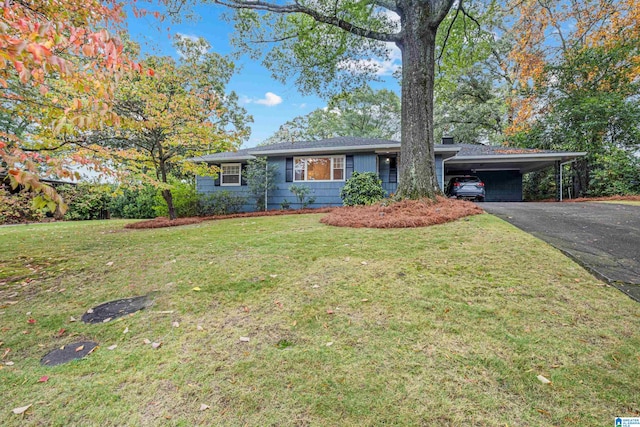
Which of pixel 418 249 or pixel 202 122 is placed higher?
pixel 202 122

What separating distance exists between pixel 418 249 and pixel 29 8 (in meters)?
6.21

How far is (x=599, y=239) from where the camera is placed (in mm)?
4590

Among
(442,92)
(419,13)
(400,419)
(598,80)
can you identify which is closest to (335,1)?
(419,13)

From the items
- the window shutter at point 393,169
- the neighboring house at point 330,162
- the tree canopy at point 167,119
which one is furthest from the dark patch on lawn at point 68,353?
the window shutter at point 393,169

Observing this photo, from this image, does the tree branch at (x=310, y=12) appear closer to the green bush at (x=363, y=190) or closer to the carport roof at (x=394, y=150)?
the carport roof at (x=394, y=150)

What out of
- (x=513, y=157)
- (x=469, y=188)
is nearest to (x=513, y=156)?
(x=513, y=157)

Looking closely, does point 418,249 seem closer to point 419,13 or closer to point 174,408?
point 174,408

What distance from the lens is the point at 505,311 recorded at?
8.94 feet

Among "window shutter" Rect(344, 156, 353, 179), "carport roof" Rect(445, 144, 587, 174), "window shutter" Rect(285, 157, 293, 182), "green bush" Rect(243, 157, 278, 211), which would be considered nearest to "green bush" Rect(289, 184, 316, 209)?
"window shutter" Rect(285, 157, 293, 182)

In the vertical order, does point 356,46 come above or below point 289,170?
above

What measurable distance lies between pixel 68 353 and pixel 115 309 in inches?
31.1

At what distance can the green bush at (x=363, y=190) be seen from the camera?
10895mm

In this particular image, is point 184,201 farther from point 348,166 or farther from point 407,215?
point 407,215

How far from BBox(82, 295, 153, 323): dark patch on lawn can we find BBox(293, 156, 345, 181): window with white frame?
10.6 metres
